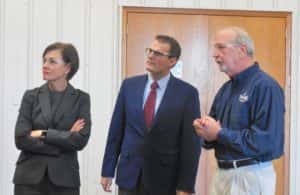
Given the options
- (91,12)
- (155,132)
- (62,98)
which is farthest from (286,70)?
(62,98)

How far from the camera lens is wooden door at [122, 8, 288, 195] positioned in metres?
4.48

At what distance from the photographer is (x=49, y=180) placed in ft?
8.80

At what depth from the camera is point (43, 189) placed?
269 cm

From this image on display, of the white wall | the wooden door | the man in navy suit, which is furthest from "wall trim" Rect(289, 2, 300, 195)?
the man in navy suit

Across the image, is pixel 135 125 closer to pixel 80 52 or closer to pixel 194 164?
pixel 194 164

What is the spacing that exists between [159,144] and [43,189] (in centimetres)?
67

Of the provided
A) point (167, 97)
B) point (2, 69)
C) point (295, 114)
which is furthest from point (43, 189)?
point (295, 114)

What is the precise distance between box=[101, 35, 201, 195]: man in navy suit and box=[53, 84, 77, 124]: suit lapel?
0.28 m

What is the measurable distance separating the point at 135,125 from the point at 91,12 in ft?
6.00

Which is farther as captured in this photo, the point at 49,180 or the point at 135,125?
the point at 135,125

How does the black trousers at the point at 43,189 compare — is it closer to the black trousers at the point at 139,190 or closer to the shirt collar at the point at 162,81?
the black trousers at the point at 139,190

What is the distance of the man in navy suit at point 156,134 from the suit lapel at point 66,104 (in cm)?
28

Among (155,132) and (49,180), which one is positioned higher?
(155,132)

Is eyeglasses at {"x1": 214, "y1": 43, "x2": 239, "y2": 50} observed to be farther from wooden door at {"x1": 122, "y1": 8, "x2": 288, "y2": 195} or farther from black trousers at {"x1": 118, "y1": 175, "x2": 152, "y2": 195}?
wooden door at {"x1": 122, "y1": 8, "x2": 288, "y2": 195}
